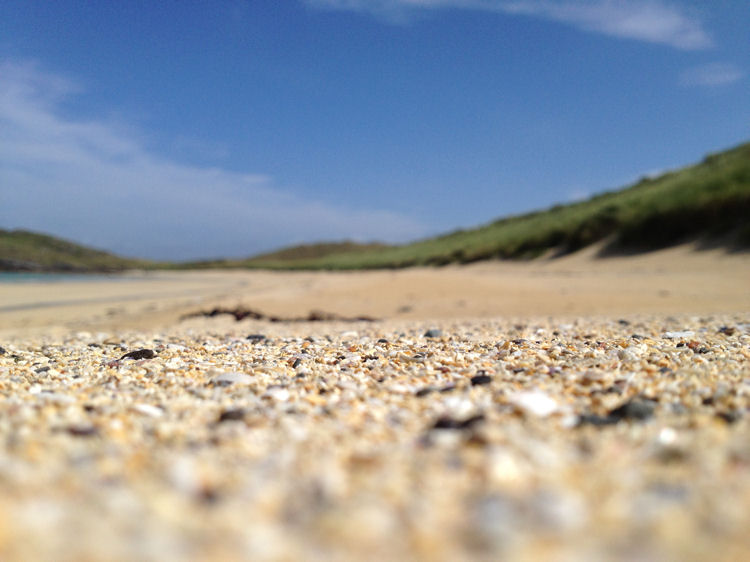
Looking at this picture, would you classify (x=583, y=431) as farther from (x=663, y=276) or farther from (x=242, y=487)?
(x=663, y=276)

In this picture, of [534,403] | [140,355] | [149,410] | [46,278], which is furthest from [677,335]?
[46,278]

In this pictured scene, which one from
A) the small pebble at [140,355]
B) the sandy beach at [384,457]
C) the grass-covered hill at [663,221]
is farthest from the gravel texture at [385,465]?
the grass-covered hill at [663,221]

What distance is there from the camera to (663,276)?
36.9 feet

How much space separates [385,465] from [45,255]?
52.4m

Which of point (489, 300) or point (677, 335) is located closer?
point (677, 335)

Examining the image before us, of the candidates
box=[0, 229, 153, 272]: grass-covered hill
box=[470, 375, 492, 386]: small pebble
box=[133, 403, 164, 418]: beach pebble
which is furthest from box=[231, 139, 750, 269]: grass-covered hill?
box=[0, 229, 153, 272]: grass-covered hill

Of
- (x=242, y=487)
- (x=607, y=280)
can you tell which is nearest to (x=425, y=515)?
(x=242, y=487)

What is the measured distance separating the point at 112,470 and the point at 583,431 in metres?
1.61

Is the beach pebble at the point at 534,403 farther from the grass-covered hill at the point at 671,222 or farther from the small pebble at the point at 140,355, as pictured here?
the grass-covered hill at the point at 671,222

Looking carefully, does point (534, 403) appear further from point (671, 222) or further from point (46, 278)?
point (46, 278)

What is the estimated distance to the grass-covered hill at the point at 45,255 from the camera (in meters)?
35.9

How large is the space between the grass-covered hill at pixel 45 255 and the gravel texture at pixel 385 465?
4096 cm

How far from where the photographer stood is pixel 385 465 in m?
1.45

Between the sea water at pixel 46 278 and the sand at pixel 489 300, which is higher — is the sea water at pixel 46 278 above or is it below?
above
